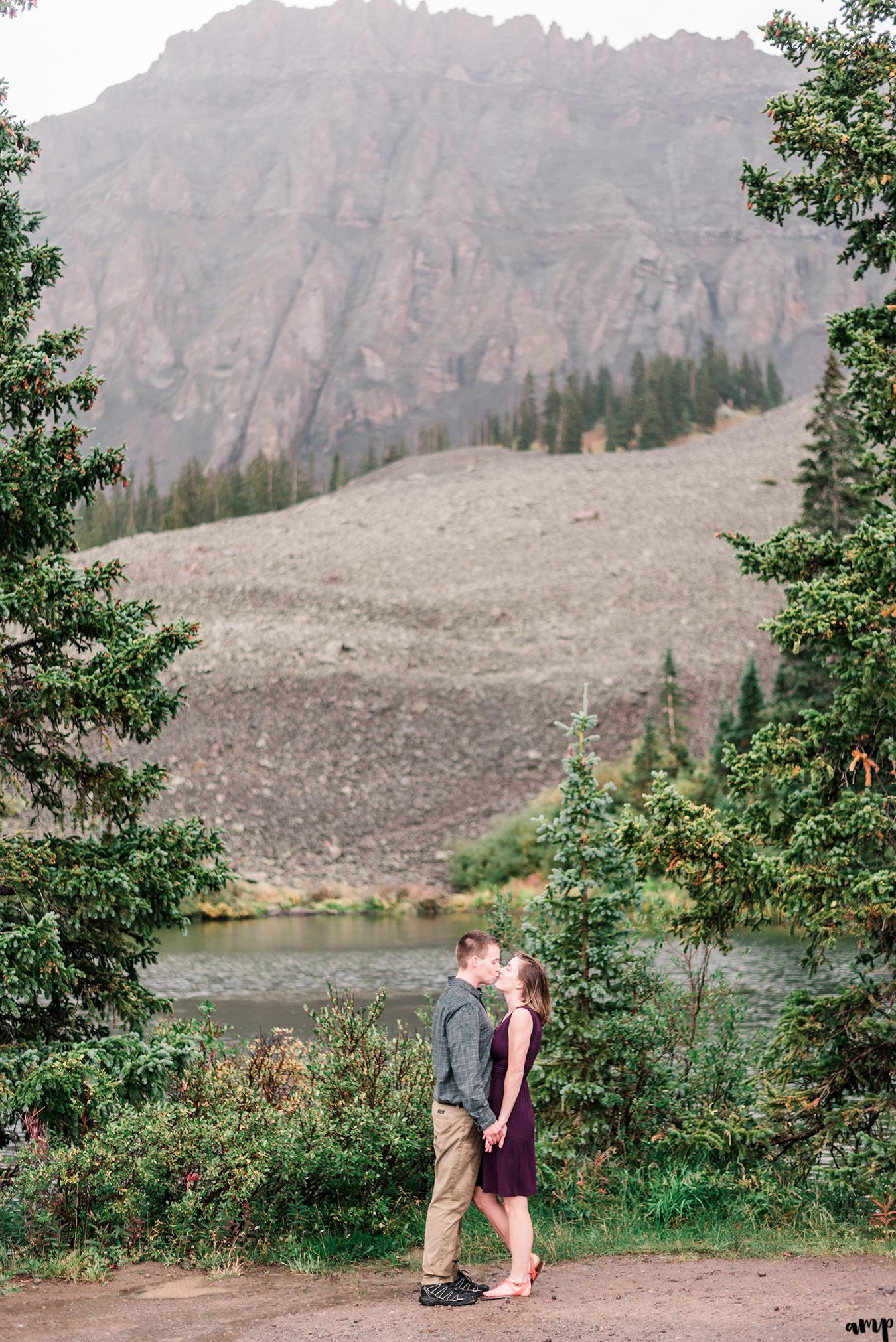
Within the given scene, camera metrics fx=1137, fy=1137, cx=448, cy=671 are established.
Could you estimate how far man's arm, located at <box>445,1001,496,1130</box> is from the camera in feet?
20.6

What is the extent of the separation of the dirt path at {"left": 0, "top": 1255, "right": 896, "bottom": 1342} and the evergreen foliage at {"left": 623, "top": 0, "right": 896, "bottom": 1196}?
5.46ft

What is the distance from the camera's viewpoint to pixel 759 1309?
578 centimetres

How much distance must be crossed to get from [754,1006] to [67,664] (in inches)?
665

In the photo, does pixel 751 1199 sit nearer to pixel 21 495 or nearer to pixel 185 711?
pixel 21 495

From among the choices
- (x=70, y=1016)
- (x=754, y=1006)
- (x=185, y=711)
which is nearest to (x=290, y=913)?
(x=185, y=711)

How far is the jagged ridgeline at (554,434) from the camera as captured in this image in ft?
335

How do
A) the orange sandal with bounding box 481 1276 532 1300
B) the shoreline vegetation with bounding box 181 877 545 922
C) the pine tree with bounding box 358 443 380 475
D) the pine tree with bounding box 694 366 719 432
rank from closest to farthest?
the orange sandal with bounding box 481 1276 532 1300 < the shoreline vegetation with bounding box 181 877 545 922 < the pine tree with bounding box 694 366 719 432 < the pine tree with bounding box 358 443 380 475

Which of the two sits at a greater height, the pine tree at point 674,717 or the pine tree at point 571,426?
the pine tree at point 571,426

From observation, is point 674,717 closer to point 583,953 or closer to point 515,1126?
point 583,953

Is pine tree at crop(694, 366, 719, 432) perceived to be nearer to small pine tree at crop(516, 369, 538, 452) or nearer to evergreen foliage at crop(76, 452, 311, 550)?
small pine tree at crop(516, 369, 538, 452)

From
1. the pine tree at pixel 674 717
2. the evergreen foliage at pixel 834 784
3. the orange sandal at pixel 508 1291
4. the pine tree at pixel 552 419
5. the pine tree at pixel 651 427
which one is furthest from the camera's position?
the pine tree at pixel 552 419

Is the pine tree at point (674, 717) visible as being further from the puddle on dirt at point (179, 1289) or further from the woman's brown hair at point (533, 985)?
the puddle on dirt at point (179, 1289)

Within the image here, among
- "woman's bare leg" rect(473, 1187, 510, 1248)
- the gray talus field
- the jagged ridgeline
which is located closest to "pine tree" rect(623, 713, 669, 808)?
the gray talus field

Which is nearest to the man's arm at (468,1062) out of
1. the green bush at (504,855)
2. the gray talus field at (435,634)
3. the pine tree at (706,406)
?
the green bush at (504,855)
